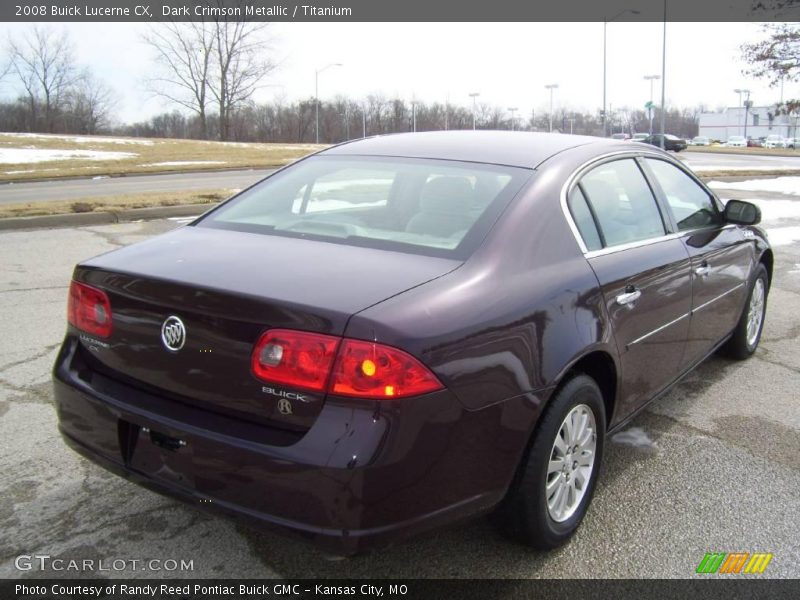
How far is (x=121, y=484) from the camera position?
309 cm

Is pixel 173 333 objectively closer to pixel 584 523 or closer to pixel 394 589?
pixel 394 589

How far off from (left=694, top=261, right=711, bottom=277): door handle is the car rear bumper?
1818 millimetres

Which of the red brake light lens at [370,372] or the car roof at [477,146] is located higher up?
the car roof at [477,146]

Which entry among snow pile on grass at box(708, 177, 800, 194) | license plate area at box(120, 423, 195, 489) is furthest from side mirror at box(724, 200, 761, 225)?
snow pile on grass at box(708, 177, 800, 194)

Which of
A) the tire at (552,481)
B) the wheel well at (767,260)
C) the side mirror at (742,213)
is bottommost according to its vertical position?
the tire at (552,481)

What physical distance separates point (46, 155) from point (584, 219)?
3366cm

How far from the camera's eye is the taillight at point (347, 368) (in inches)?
79.0

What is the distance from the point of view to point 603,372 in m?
2.96

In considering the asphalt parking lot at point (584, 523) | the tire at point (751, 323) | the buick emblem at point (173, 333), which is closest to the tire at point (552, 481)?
the asphalt parking lot at point (584, 523)

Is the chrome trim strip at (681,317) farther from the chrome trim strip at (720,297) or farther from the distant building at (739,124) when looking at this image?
the distant building at (739,124)

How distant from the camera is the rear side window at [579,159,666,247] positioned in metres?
3.13

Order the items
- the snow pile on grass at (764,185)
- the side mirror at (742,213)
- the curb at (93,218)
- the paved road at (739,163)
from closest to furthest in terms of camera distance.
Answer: the side mirror at (742,213) → the curb at (93,218) → the snow pile on grass at (764,185) → the paved road at (739,163)

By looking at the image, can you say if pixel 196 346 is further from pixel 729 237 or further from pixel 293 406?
pixel 729 237

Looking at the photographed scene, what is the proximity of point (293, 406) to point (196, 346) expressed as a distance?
1.37ft
